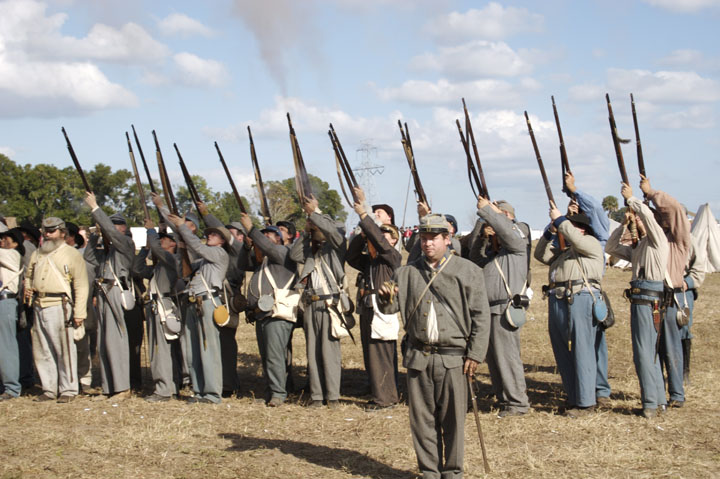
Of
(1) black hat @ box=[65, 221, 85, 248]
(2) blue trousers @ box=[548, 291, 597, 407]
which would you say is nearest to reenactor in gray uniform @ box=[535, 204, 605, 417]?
(2) blue trousers @ box=[548, 291, 597, 407]

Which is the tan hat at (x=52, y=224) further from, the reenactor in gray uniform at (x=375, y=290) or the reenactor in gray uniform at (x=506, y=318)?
the reenactor in gray uniform at (x=506, y=318)

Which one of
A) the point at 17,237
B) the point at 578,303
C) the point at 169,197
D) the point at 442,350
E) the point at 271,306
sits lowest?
the point at 442,350

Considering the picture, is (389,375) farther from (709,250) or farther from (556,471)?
(709,250)

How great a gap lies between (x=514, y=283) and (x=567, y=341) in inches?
34.0

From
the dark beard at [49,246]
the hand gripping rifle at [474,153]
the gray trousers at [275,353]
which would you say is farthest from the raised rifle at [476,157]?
the dark beard at [49,246]

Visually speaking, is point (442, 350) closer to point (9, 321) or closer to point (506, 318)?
point (506, 318)

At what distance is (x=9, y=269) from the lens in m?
10.2

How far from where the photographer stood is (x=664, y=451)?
6977 mm

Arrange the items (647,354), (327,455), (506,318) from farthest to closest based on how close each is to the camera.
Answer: (506,318)
(647,354)
(327,455)

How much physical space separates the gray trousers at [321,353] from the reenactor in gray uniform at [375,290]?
42 centimetres

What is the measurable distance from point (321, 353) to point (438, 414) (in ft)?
10.7

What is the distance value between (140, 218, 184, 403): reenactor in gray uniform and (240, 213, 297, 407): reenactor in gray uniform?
3.59 feet

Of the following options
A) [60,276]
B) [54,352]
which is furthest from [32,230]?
[54,352]

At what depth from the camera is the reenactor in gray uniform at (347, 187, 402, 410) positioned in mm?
8708
